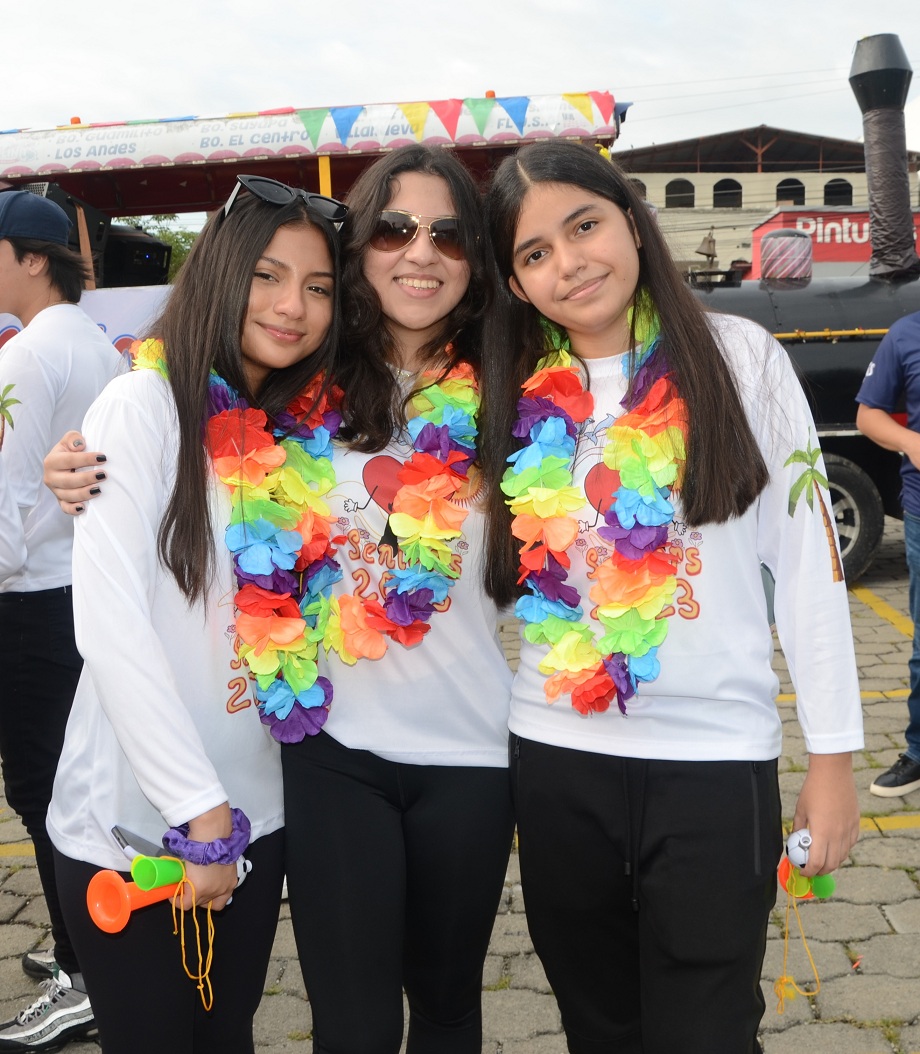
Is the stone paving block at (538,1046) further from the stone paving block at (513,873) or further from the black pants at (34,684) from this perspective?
the black pants at (34,684)

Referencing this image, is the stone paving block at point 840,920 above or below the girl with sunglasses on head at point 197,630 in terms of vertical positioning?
below

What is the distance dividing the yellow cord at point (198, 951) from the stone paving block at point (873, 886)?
2229 millimetres

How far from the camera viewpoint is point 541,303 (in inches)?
73.9

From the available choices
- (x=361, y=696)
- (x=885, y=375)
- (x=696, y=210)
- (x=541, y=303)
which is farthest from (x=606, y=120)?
(x=696, y=210)

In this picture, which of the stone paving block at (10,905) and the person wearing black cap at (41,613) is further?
the stone paving block at (10,905)

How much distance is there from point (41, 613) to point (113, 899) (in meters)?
1.26

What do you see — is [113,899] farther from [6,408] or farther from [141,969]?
[6,408]

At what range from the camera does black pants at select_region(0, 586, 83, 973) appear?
253 centimetres

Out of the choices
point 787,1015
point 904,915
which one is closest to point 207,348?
point 787,1015

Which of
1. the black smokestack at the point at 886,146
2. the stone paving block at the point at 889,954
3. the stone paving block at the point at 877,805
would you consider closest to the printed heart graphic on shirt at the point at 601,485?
the stone paving block at the point at 889,954

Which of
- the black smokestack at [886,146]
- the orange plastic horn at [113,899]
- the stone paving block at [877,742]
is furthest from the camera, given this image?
the black smokestack at [886,146]

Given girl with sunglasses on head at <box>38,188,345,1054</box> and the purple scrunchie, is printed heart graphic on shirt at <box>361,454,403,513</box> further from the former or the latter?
the purple scrunchie

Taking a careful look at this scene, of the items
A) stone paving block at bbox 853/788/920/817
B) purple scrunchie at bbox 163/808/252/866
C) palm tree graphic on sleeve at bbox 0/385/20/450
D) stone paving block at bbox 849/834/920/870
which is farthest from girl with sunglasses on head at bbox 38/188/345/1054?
stone paving block at bbox 853/788/920/817

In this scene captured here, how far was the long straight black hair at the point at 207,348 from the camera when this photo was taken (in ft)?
5.44
